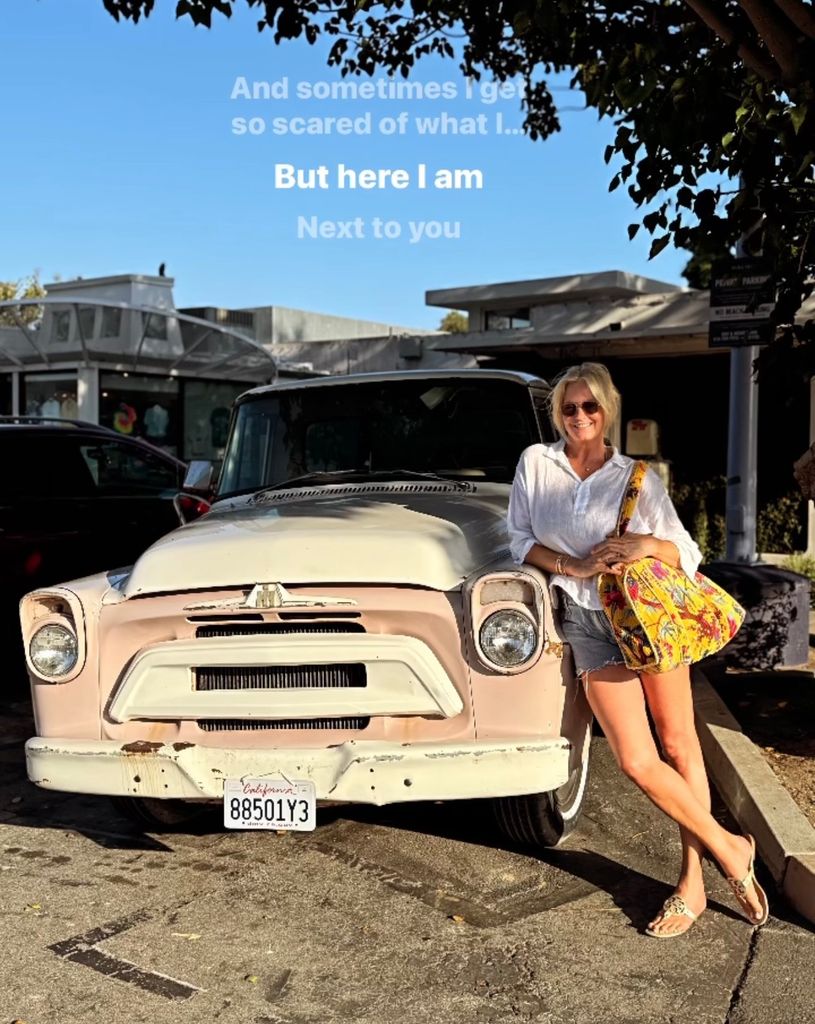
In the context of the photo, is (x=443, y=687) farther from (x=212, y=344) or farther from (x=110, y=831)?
(x=212, y=344)

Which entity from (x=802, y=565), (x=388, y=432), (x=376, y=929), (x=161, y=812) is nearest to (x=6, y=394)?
(x=802, y=565)

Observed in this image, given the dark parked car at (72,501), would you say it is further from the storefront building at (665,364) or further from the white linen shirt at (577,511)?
the storefront building at (665,364)

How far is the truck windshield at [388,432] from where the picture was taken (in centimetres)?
600

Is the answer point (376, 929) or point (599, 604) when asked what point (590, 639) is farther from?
point (376, 929)

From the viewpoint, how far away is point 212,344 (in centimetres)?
1858

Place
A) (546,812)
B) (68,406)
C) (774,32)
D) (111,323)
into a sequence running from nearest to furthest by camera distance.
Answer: (546,812) < (774,32) < (111,323) < (68,406)

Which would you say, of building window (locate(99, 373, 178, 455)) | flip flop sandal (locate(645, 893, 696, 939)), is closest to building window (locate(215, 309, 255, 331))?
building window (locate(99, 373, 178, 455))

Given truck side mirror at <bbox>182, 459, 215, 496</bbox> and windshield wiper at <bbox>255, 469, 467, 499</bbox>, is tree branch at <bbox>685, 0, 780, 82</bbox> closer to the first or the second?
windshield wiper at <bbox>255, 469, 467, 499</bbox>

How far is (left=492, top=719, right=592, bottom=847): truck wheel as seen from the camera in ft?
15.0

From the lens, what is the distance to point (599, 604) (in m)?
4.05

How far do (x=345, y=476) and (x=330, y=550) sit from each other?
160cm

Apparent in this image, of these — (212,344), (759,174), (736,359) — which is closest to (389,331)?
(212,344)

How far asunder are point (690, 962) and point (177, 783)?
1.86 meters

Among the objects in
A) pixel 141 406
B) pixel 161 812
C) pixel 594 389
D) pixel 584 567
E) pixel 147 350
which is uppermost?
pixel 147 350
